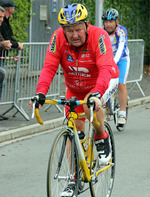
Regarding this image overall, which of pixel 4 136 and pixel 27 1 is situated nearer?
pixel 4 136

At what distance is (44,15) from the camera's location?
18.3 m

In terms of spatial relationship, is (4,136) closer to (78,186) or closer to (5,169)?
(5,169)

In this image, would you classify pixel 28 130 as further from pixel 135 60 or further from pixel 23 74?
pixel 135 60

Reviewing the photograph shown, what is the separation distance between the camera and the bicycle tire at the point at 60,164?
4.27m

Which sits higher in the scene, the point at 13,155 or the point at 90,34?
the point at 90,34

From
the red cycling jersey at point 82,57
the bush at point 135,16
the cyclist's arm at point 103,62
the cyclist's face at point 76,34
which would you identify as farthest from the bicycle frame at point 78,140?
the bush at point 135,16

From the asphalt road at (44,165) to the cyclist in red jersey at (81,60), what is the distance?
0.84 m

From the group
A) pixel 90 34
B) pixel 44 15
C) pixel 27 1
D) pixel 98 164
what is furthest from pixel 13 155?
pixel 44 15

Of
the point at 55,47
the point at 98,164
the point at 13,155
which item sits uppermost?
the point at 55,47

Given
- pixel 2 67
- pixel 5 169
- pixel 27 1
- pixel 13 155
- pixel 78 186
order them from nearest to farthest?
pixel 78 186 → pixel 5 169 → pixel 13 155 → pixel 2 67 → pixel 27 1

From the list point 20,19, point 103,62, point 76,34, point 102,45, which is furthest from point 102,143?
point 20,19

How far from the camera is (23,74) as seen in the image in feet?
33.3

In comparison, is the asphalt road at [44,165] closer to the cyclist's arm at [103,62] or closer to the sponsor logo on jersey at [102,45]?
the cyclist's arm at [103,62]

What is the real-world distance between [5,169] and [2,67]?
321 cm
